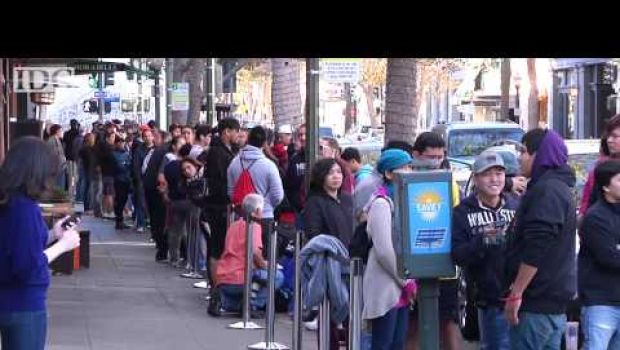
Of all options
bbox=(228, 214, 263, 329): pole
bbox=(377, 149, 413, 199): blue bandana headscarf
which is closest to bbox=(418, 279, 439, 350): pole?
bbox=(377, 149, 413, 199): blue bandana headscarf

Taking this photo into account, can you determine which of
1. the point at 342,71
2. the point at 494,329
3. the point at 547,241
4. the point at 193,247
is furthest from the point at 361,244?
the point at 342,71

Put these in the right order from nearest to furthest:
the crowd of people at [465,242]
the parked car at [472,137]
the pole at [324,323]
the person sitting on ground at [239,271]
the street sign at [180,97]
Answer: the crowd of people at [465,242]
the pole at [324,323]
the person sitting on ground at [239,271]
the parked car at [472,137]
the street sign at [180,97]

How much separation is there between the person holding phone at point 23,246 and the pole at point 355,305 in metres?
2.30

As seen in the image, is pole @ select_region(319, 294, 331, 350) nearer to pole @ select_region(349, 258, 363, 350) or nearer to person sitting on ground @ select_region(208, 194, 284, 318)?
pole @ select_region(349, 258, 363, 350)

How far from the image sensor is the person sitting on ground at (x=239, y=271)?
12953 mm

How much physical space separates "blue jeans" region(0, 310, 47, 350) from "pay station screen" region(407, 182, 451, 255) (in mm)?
2305

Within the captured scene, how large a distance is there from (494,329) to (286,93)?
17104mm

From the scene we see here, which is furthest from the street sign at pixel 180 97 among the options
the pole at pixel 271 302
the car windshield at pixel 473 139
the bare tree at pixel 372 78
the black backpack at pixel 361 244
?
the black backpack at pixel 361 244

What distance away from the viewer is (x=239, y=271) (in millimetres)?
13391

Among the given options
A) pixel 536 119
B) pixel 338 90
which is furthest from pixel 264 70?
pixel 536 119

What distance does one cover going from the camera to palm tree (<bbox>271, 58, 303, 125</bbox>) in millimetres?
25516

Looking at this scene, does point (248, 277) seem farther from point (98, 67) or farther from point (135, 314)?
point (98, 67)

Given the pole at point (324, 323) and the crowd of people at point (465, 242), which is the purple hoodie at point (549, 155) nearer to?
the crowd of people at point (465, 242)
